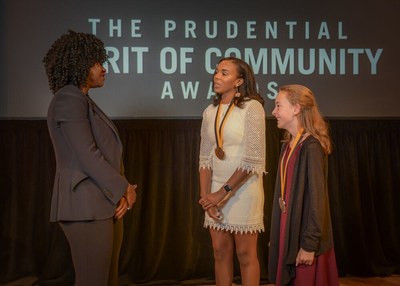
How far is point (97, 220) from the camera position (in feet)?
6.79

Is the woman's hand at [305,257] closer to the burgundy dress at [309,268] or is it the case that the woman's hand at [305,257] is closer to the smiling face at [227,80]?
the burgundy dress at [309,268]

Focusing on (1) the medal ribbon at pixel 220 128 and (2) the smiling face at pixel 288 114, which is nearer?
(2) the smiling face at pixel 288 114

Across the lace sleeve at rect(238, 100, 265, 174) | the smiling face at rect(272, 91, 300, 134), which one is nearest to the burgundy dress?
the smiling face at rect(272, 91, 300, 134)

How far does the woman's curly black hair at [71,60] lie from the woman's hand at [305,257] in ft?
3.61

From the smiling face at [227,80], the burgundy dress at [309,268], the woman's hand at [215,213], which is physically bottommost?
the burgundy dress at [309,268]

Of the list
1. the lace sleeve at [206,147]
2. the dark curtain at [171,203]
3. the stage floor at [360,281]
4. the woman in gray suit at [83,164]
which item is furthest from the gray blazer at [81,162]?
the stage floor at [360,281]

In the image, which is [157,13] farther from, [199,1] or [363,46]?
[363,46]

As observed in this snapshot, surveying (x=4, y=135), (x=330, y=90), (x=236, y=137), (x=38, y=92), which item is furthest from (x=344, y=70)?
(x=4, y=135)

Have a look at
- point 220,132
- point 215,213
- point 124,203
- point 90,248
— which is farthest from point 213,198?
point 90,248

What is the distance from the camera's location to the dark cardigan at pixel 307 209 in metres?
2.10

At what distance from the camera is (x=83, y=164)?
2.04 m

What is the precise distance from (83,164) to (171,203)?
6.64 ft

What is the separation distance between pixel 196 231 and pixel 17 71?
1.78 meters

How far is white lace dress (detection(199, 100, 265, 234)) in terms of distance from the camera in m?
2.65
